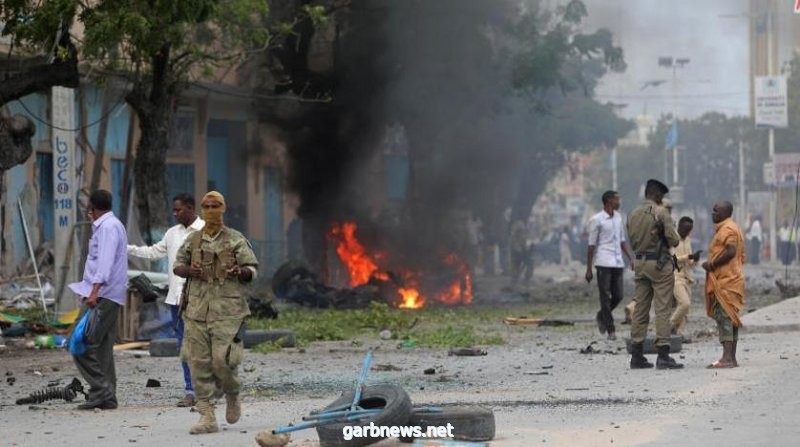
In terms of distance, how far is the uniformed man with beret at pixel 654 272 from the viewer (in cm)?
1275

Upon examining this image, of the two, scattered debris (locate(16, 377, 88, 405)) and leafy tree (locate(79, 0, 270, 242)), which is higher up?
leafy tree (locate(79, 0, 270, 242))

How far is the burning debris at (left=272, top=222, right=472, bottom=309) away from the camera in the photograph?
83.4 ft

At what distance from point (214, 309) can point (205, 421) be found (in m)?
0.67

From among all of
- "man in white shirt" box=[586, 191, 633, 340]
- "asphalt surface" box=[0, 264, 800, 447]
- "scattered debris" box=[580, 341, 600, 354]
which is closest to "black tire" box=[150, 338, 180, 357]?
"asphalt surface" box=[0, 264, 800, 447]

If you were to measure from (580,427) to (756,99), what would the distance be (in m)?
47.9

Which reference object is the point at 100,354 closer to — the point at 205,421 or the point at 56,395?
the point at 56,395

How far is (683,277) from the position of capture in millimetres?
16484

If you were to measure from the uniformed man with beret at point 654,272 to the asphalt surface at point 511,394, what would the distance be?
266 millimetres

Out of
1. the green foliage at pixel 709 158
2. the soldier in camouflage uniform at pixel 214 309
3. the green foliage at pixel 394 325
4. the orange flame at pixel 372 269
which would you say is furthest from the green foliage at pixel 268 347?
the green foliage at pixel 709 158

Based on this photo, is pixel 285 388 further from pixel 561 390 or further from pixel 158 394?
pixel 561 390

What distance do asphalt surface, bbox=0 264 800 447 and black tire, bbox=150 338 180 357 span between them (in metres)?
0.18

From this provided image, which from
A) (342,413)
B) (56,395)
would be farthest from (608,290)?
(342,413)

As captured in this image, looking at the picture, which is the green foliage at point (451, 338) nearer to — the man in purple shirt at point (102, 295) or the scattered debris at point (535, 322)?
the scattered debris at point (535, 322)

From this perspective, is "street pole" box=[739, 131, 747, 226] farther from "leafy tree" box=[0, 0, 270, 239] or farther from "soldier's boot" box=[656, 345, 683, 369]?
"soldier's boot" box=[656, 345, 683, 369]
